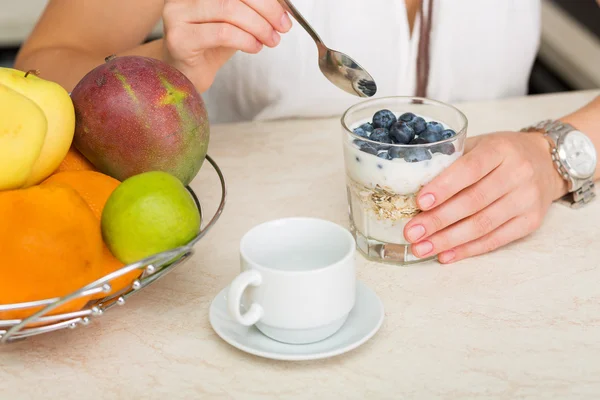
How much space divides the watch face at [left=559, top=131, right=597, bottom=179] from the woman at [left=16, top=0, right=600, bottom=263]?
0.02 m

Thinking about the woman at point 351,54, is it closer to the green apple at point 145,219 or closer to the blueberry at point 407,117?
the blueberry at point 407,117

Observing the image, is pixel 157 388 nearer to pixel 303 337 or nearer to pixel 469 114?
pixel 303 337

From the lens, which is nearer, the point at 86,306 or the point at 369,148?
the point at 86,306

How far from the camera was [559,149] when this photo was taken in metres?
0.93

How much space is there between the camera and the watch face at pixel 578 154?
3.00ft

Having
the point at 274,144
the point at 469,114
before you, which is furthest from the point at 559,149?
the point at 274,144

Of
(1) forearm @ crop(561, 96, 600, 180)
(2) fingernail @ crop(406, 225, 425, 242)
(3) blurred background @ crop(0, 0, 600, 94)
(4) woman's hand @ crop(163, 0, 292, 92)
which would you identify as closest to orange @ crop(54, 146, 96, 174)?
(4) woman's hand @ crop(163, 0, 292, 92)

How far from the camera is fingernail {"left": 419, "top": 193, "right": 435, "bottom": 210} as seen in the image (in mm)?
753

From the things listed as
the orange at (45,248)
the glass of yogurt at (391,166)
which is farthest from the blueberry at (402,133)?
the orange at (45,248)

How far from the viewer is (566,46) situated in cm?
173

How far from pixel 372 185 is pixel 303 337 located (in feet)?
0.68

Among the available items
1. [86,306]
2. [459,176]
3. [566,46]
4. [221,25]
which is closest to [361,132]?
[459,176]

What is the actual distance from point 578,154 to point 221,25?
1.58 feet

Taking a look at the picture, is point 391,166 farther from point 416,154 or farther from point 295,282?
point 295,282
